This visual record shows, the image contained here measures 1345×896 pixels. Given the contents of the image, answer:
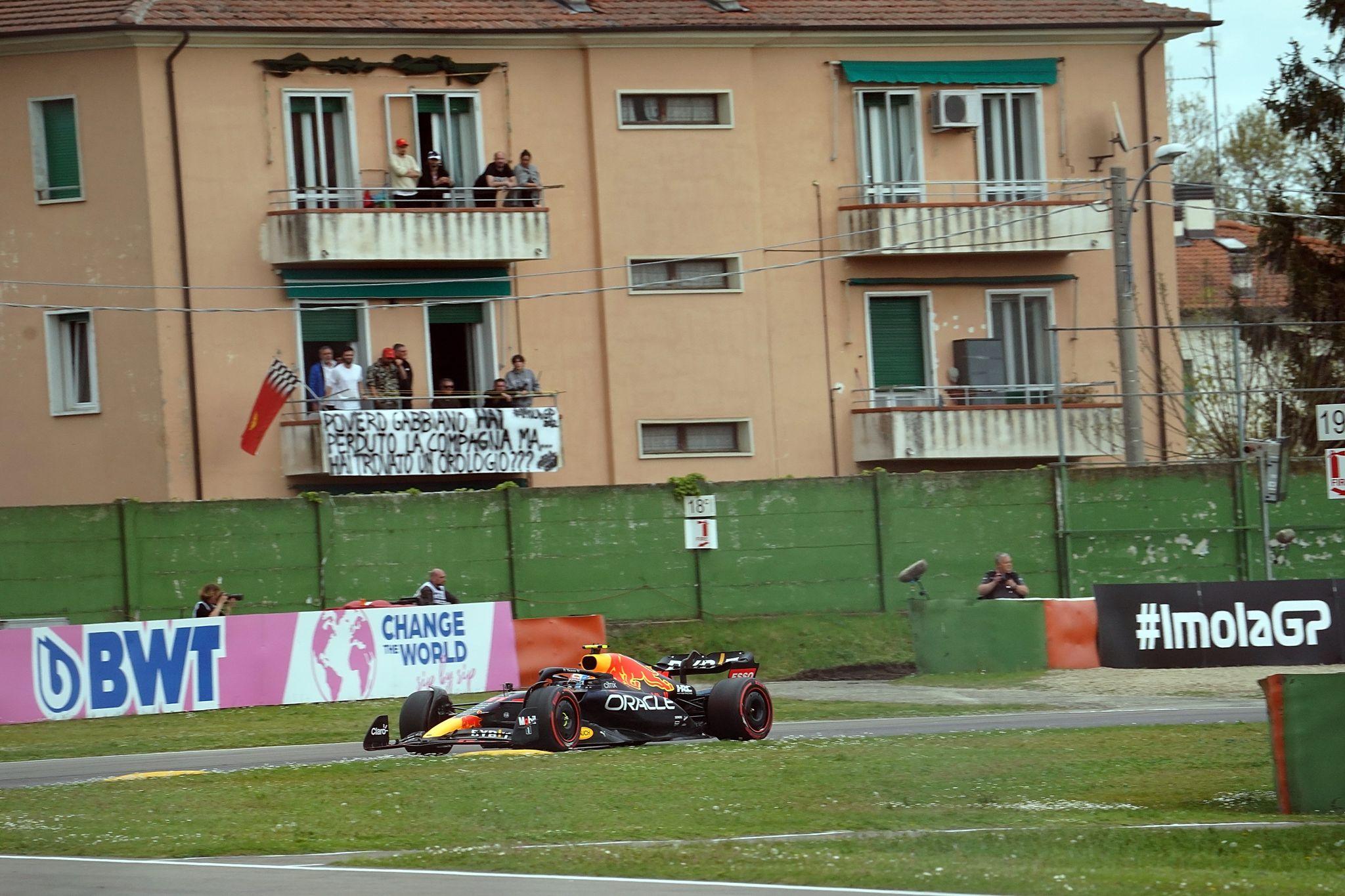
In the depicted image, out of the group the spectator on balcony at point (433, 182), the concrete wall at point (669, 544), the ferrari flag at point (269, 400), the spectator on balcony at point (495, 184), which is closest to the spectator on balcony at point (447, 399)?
the ferrari flag at point (269, 400)

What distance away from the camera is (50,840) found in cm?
1305

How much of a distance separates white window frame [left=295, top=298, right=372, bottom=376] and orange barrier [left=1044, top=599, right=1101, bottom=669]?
43.2 feet

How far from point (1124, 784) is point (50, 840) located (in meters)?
8.07

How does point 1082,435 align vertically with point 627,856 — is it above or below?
above

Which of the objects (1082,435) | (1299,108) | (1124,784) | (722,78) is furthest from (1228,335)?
(1124,784)

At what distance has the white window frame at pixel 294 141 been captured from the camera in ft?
109

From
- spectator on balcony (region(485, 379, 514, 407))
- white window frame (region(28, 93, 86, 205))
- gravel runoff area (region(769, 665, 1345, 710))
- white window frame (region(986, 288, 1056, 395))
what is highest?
white window frame (region(28, 93, 86, 205))

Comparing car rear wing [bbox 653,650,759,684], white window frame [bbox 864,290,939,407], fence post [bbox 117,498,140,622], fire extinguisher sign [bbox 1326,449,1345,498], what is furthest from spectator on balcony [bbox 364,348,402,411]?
fire extinguisher sign [bbox 1326,449,1345,498]

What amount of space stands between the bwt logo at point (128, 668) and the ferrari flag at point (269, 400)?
729cm

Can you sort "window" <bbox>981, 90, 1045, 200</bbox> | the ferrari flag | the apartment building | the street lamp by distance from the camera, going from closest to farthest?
the street lamp
the ferrari flag
the apartment building
"window" <bbox>981, 90, 1045, 200</bbox>

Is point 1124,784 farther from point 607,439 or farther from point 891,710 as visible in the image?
point 607,439

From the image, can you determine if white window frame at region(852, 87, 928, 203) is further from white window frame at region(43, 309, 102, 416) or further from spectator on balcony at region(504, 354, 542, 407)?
white window frame at region(43, 309, 102, 416)

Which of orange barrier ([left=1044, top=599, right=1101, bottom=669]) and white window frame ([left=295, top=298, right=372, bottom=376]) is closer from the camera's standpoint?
orange barrier ([left=1044, top=599, right=1101, bottom=669])

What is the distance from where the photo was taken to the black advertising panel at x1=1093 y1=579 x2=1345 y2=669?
26.5m
